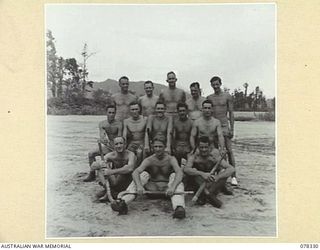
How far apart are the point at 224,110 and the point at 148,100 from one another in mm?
288

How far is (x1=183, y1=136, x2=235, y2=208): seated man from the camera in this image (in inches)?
100.0

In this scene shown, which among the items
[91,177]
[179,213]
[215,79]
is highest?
[215,79]

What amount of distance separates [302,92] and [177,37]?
496mm

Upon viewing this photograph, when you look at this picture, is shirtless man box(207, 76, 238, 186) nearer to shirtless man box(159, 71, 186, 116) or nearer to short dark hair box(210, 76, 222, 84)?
short dark hair box(210, 76, 222, 84)

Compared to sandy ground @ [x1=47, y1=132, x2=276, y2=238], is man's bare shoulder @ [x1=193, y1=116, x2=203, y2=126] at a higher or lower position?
higher

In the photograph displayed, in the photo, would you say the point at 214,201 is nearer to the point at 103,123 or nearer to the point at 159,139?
the point at 159,139

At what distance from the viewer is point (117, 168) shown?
2.56 metres

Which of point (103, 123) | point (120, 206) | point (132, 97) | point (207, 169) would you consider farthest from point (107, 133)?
point (207, 169)

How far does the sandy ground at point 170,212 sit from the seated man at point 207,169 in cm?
4

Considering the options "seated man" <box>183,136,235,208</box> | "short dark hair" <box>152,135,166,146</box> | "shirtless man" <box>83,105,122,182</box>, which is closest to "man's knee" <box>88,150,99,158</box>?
"shirtless man" <box>83,105,122,182</box>

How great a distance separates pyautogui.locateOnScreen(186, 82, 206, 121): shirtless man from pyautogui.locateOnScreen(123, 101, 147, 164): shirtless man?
18cm

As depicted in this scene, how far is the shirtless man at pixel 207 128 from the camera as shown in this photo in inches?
101

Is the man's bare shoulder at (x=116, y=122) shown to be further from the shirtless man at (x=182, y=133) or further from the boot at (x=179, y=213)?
the boot at (x=179, y=213)

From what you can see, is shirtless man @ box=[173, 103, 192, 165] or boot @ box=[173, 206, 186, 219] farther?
shirtless man @ box=[173, 103, 192, 165]
